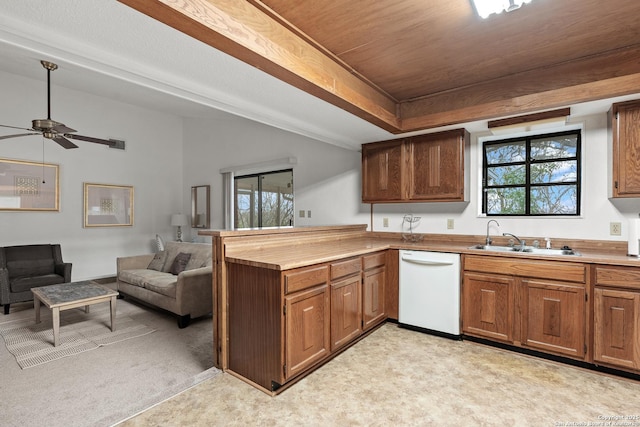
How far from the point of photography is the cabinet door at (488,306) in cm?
269

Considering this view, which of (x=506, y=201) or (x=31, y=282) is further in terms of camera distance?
(x=31, y=282)

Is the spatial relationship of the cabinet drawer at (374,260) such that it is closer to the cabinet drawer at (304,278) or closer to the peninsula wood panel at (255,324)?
the cabinet drawer at (304,278)

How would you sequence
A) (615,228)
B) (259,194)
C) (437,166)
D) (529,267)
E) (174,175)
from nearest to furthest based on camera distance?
(529,267)
(615,228)
(437,166)
(259,194)
(174,175)

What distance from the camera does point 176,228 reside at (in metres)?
6.76

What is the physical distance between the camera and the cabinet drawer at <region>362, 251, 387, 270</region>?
2933 millimetres

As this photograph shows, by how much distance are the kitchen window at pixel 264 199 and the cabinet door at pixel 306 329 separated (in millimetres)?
2951

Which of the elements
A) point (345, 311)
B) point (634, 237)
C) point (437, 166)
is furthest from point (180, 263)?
point (634, 237)

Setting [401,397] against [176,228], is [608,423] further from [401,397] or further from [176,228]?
[176,228]

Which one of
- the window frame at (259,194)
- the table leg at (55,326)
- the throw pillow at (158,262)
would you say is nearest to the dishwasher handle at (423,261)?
the window frame at (259,194)

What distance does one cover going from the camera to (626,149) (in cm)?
249

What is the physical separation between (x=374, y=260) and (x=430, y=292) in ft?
2.07

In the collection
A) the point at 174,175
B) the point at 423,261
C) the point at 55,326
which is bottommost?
the point at 55,326

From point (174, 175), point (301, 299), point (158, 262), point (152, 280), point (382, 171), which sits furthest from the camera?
point (174, 175)

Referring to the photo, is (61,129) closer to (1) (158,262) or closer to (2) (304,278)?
(1) (158,262)
